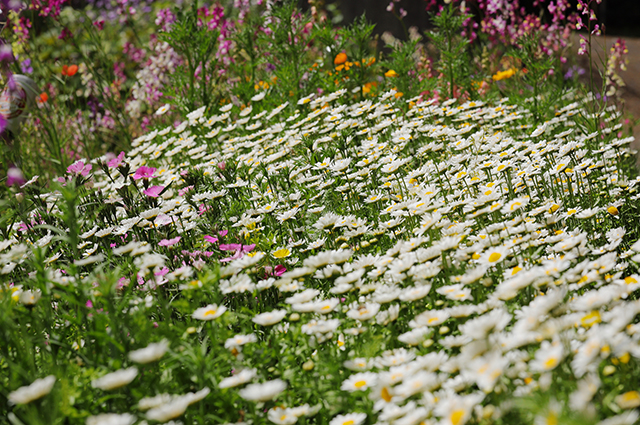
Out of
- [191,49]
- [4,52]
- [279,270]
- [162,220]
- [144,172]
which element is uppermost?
[4,52]

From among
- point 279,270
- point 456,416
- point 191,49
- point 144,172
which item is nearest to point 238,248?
point 279,270

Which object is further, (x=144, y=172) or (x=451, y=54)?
(x=451, y=54)

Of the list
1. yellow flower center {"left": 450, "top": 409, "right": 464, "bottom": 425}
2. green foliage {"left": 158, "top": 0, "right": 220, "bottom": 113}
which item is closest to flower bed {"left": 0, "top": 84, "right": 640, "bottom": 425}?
yellow flower center {"left": 450, "top": 409, "right": 464, "bottom": 425}

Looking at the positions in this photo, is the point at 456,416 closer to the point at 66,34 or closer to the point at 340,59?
the point at 340,59

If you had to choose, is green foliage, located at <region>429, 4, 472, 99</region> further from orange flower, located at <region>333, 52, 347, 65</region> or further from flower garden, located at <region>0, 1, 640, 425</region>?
orange flower, located at <region>333, 52, 347, 65</region>

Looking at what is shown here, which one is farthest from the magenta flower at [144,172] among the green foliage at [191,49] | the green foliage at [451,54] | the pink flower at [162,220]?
the green foliage at [451,54]

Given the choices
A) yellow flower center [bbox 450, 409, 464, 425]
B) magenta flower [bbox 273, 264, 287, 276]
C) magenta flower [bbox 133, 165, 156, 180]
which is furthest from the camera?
magenta flower [bbox 133, 165, 156, 180]

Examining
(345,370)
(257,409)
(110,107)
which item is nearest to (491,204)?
(345,370)

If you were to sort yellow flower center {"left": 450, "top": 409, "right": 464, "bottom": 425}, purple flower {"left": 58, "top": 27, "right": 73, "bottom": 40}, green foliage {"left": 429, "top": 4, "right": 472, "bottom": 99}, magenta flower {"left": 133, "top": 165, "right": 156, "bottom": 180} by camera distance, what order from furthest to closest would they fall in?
purple flower {"left": 58, "top": 27, "right": 73, "bottom": 40}, green foliage {"left": 429, "top": 4, "right": 472, "bottom": 99}, magenta flower {"left": 133, "top": 165, "right": 156, "bottom": 180}, yellow flower center {"left": 450, "top": 409, "right": 464, "bottom": 425}

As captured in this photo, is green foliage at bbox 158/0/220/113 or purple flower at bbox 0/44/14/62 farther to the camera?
green foliage at bbox 158/0/220/113

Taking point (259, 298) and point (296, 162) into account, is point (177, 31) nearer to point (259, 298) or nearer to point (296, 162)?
point (296, 162)

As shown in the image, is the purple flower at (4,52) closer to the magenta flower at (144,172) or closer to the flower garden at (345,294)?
the flower garden at (345,294)

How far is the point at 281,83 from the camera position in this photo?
16.5ft

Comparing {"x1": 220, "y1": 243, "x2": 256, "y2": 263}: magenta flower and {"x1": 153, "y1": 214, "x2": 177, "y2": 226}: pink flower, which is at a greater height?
{"x1": 153, "y1": 214, "x2": 177, "y2": 226}: pink flower
